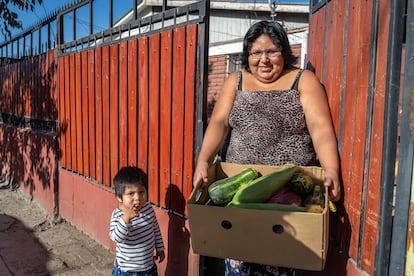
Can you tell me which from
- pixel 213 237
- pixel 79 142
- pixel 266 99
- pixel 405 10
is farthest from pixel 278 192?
pixel 79 142

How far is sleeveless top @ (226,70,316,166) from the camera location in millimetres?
2201

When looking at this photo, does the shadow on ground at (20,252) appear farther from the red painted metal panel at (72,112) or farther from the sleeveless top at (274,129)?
the sleeveless top at (274,129)

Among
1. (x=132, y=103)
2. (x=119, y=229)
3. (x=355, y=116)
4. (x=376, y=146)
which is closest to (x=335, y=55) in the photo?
(x=355, y=116)

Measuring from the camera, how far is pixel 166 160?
3.47 metres

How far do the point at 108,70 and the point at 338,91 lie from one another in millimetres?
2766

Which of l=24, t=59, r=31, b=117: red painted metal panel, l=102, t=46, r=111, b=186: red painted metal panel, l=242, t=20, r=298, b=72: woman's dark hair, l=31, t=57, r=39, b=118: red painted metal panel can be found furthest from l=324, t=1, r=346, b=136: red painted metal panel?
l=24, t=59, r=31, b=117: red painted metal panel

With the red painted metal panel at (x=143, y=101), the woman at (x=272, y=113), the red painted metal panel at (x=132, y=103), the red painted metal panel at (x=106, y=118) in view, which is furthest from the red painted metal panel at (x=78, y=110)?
the woman at (x=272, y=113)

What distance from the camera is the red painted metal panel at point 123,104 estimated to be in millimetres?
3986

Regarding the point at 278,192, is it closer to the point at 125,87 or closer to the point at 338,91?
the point at 338,91

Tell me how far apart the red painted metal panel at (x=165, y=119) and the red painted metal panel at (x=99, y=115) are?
1197mm

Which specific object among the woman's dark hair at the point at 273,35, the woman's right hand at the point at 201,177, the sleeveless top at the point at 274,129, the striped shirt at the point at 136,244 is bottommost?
the striped shirt at the point at 136,244

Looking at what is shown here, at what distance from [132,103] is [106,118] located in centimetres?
62

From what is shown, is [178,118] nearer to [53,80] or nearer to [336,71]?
[336,71]

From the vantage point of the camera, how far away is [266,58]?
227 centimetres
